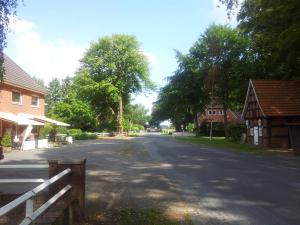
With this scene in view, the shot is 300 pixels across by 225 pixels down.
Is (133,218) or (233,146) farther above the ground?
(233,146)

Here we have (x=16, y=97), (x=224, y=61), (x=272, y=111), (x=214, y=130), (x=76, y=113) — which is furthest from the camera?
(x=76, y=113)

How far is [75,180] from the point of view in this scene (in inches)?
323

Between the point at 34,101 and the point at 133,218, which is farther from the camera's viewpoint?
the point at 34,101

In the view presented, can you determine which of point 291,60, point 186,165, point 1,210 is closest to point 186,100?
point 291,60

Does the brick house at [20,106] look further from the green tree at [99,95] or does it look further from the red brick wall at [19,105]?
the green tree at [99,95]

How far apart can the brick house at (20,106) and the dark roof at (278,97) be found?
18.6m

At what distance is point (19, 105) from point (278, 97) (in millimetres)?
22243

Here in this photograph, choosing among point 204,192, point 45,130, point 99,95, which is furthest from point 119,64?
point 204,192

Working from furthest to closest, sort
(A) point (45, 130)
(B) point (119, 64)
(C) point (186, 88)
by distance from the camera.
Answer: (B) point (119, 64) → (C) point (186, 88) → (A) point (45, 130)

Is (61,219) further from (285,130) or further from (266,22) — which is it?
(285,130)

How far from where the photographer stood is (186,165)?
20.0 meters

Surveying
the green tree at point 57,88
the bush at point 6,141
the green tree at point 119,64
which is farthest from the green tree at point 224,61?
the green tree at point 57,88

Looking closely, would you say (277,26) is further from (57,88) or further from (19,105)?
(57,88)

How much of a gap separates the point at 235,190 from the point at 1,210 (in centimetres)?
927
